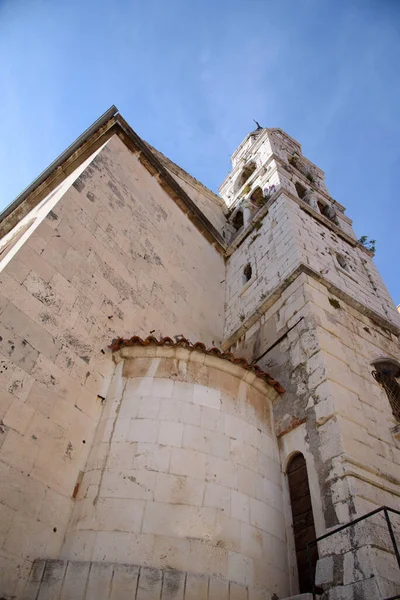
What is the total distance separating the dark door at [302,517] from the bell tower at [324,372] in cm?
2

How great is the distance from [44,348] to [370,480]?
458 centimetres

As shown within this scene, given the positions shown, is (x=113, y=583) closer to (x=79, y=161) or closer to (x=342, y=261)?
(x=342, y=261)

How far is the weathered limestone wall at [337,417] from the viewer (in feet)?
14.3

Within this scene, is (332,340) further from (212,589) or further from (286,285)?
(212,589)

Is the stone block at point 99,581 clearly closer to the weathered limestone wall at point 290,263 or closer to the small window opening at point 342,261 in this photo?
the weathered limestone wall at point 290,263

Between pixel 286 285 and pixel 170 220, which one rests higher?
pixel 170 220

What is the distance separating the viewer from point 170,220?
11266mm

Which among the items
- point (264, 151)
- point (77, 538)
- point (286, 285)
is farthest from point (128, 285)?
point (264, 151)

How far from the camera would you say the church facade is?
175 inches

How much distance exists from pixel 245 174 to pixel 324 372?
44.1ft

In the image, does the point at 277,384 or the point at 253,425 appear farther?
the point at 277,384

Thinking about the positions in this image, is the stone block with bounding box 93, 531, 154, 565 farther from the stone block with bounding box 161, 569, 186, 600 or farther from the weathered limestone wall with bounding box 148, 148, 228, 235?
the weathered limestone wall with bounding box 148, 148, 228, 235

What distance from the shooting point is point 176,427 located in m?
5.63

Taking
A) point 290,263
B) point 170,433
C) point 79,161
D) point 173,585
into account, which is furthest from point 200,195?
point 173,585
